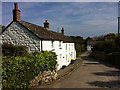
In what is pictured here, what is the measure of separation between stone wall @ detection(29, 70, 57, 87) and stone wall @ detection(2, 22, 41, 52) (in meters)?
3.48

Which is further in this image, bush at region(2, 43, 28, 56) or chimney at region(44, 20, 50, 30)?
chimney at region(44, 20, 50, 30)

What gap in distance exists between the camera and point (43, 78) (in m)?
16.9

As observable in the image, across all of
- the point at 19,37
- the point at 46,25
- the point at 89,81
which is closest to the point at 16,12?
the point at 19,37

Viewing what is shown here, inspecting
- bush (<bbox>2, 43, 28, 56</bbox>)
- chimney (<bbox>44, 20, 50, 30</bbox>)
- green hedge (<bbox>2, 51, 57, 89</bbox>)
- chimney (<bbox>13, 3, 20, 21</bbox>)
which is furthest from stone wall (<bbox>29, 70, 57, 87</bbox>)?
chimney (<bbox>44, 20, 50, 30</bbox>)

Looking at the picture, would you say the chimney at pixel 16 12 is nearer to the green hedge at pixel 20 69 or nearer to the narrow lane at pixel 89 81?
the green hedge at pixel 20 69

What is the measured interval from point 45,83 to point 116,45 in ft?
82.6

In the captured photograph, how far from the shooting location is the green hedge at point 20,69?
11391mm

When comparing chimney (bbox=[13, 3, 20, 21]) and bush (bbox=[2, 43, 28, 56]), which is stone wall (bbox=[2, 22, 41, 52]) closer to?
chimney (bbox=[13, 3, 20, 21])

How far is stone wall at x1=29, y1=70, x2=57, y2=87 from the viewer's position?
15.2m

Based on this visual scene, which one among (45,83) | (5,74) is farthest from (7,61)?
(45,83)

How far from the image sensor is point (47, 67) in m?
17.6

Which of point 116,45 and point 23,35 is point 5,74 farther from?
point 116,45

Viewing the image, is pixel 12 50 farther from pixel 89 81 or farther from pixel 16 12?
pixel 89 81

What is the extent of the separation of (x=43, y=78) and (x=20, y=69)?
444 centimetres
